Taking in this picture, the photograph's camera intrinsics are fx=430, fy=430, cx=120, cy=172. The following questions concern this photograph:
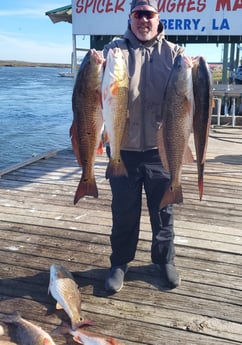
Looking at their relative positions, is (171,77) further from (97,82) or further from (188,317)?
(188,317)

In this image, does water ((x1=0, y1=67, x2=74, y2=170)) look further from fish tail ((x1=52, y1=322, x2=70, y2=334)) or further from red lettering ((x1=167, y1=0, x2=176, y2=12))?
fish tail ((x1=52, y1=322, x2=70, y2=334))

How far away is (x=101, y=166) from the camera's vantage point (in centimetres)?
711

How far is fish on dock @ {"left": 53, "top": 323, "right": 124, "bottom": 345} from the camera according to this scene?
2.70 metres

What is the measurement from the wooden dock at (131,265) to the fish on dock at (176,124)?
80 cm

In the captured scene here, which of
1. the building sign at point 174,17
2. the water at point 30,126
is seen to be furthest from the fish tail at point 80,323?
the water at point 30,126

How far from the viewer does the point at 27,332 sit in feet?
9.20

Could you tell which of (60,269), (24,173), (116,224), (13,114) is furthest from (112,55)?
(13,114)

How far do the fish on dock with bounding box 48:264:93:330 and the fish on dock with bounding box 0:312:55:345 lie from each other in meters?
0.23

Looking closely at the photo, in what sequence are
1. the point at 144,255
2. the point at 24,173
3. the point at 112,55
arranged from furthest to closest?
the point at 24,173 < the point at 144,255 < the point at 112,55

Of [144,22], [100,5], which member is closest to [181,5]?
[100,5]

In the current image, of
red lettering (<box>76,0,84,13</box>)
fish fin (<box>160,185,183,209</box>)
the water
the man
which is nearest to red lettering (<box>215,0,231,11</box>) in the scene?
red lettering (<box>76,0,84,13</box>)

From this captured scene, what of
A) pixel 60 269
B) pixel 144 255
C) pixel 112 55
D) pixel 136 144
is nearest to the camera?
pixel 112 55

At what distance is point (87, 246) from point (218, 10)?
4956 millimetres

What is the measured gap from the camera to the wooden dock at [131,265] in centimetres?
298
